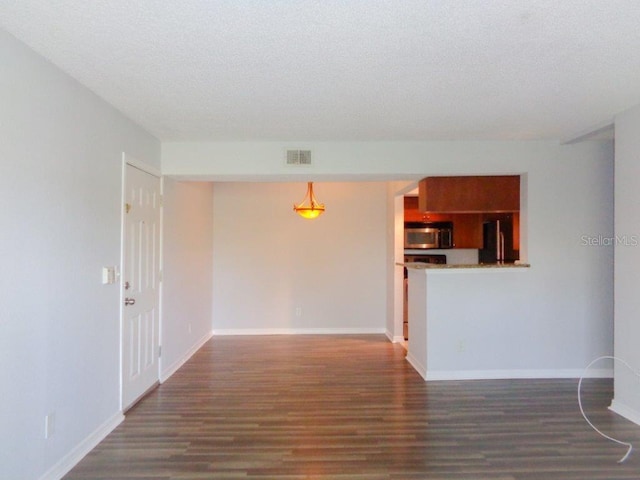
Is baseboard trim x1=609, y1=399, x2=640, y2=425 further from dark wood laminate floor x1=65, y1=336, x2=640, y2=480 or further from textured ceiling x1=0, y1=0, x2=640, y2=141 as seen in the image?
textured ceiling x1=0, y1=0, x2=640, y2=141

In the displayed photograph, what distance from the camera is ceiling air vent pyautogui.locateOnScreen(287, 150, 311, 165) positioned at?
388 cm

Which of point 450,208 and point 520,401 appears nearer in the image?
point 520,401

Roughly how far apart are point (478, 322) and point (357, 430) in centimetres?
187

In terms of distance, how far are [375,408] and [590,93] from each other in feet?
9.34

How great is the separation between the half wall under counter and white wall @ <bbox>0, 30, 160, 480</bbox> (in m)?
2.93

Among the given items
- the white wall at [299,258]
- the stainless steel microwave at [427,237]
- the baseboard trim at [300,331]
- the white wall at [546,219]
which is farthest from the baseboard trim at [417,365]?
the stainless steel microwave at [427,237]

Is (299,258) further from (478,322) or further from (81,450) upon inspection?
(81,450)

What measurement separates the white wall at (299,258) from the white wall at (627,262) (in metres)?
3.38

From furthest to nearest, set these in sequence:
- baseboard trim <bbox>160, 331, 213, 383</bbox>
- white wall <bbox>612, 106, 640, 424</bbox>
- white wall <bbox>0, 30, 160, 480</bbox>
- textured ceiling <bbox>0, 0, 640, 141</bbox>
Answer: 1. baseboard trim <bbox>160, 331, 213, 383</bbox>
2. white wall <bbox>612, 106, 640, 424</bbox>
3. white wall <bbox>0, 30, 160, 480</bbox>
4. textured ceiling <bbox>0, 0, 640, 141</bbox>

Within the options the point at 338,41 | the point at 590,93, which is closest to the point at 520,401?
the point at 590,93

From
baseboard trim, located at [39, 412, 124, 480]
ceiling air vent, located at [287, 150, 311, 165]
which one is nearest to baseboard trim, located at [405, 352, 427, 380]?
ceiling air vent, located at [287, 150, 311, 165]

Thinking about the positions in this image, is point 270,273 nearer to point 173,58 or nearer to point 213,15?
point 173,58

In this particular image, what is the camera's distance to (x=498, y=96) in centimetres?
276

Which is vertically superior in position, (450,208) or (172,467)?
(450,208)
